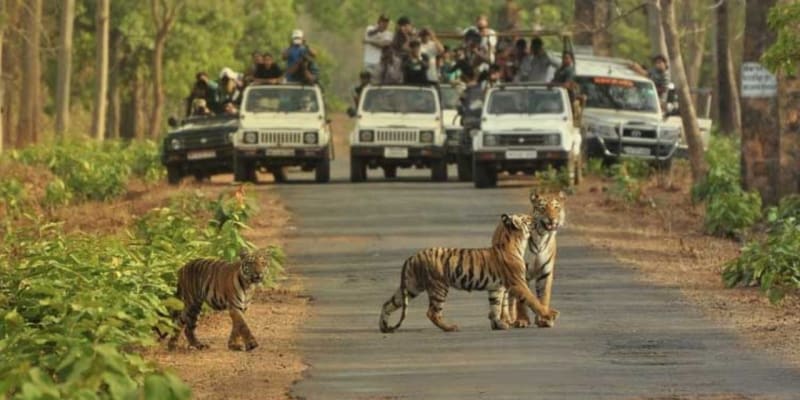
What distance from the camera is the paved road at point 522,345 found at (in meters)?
14.1

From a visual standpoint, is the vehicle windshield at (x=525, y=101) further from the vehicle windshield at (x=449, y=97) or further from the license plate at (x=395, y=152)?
the vehicle windshield at (x=449, y=97)

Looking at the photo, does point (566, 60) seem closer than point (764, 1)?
No

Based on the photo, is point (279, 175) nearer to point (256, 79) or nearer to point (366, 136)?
point (256, 79)

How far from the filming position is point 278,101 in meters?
40.8

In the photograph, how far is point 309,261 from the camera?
2512 centimetres

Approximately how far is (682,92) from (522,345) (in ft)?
A: 63.6

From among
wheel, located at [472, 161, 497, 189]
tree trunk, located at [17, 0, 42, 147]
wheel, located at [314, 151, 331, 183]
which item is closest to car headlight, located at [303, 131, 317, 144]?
wheel, located at [314, 151, 331, 183]

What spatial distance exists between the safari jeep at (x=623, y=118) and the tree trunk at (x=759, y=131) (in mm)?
11820

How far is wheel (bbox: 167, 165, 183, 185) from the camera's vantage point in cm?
4169

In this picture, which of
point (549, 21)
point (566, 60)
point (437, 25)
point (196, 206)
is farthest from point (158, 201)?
point (437, 25)

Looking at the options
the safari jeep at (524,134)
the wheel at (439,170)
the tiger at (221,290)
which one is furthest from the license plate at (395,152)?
the tiger at (221,290)

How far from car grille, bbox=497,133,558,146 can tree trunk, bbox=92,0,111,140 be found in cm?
2092

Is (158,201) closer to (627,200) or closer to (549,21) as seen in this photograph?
(627,200)

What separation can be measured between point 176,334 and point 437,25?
75.1 meters
